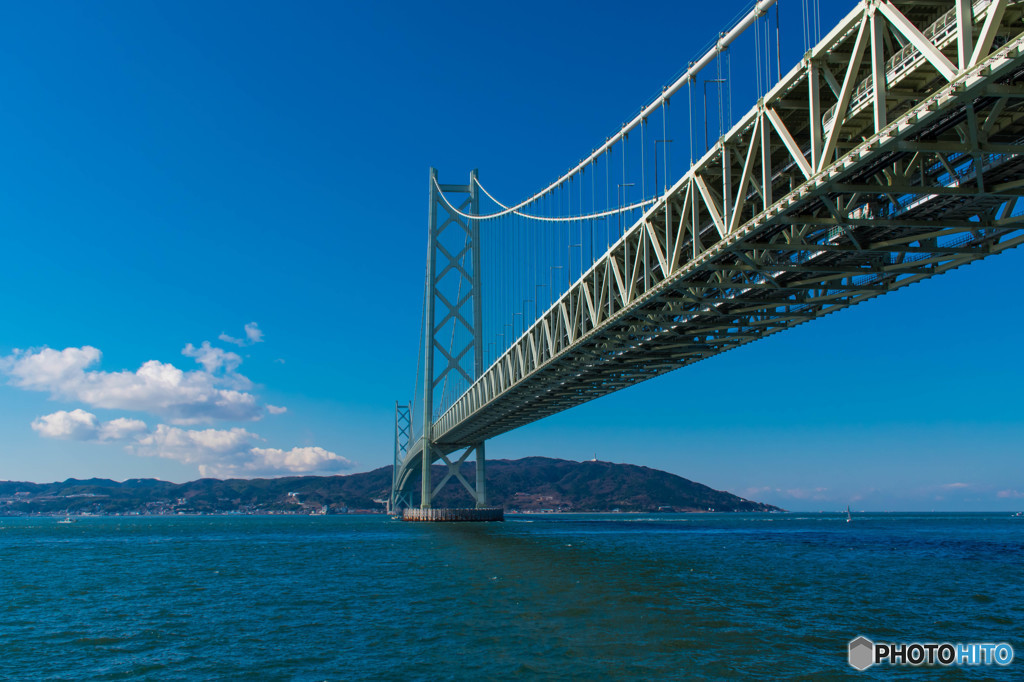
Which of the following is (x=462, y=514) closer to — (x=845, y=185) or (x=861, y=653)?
(x=861, y=653)

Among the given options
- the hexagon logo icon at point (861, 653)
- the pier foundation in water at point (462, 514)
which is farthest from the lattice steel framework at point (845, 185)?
the pier foundation in water at point (462, 514)

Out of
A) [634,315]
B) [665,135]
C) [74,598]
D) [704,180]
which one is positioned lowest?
[74,598]

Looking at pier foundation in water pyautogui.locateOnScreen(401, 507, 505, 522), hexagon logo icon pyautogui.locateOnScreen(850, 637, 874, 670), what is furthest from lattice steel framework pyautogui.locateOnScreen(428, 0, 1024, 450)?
pier foundation in water pyautogui.locateOnScreen(401, 507, 505, 522)

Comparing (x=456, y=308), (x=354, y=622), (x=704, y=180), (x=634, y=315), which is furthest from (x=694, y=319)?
(x=456, y=308)

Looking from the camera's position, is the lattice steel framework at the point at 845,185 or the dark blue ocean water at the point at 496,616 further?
the dark blue ocean water at the point at 496,616

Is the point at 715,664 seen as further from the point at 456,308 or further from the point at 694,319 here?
the point at 456,308

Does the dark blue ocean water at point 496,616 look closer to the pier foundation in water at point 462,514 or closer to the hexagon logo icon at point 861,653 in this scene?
the hexagon logo icon at point 861,653

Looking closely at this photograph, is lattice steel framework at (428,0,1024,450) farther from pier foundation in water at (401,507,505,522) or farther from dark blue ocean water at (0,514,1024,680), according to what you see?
pier foundation in water at (401,507,505,522)
